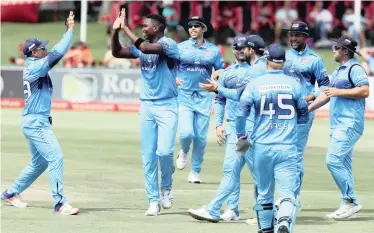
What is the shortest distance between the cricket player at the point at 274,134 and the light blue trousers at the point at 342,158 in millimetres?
2642

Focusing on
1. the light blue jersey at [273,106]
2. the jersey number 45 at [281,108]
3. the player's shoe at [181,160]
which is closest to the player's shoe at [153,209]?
the light blue jersey at [273,106]

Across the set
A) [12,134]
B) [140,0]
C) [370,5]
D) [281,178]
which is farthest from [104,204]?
[370,5]

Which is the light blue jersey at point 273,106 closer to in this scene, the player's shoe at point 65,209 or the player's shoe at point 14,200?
the player's shoe at point 65,209

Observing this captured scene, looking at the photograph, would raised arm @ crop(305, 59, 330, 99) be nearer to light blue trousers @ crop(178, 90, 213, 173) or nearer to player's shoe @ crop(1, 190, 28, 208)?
light blue trousers @ crop(178, 90, 213, 173)

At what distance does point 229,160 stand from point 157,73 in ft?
5.54

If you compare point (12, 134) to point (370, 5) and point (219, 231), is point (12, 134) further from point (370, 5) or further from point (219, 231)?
point (370, 5)

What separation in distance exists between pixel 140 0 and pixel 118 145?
1535cm

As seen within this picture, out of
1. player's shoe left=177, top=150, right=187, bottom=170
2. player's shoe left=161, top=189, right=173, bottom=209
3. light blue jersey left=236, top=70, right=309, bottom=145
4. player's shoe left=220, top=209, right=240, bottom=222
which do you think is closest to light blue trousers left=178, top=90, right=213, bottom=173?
player's shoe left=177, top=150, right=187, bottom=170

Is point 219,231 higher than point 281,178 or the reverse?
the reverse

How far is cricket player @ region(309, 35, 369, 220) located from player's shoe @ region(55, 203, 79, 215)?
3433 millimetres

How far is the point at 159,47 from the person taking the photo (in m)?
14.8

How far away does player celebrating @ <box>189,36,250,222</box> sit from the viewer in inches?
564

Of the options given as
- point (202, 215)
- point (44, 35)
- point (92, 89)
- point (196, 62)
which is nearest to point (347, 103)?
point (202, 215)

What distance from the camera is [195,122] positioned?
19203mm
